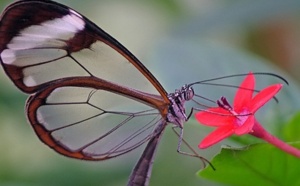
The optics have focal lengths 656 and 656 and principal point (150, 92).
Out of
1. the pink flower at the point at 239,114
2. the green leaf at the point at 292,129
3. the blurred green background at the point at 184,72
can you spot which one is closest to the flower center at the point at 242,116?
the pink flower at the point at 239,114

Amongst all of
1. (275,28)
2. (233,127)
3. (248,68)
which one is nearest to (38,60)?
(233,127)

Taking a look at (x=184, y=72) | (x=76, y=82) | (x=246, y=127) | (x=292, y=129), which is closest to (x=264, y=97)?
(x=246, y=127)

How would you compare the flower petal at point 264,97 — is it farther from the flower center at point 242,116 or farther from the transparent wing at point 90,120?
the transparent wing at point 90,120

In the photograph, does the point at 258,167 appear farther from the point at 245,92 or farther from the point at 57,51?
the point at 57,51

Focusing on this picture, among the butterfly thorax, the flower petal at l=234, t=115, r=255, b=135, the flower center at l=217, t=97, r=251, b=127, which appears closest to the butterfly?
the butterfly thorax

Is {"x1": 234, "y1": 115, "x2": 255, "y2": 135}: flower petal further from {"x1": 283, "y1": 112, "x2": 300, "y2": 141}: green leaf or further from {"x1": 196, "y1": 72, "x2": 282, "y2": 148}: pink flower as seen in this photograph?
{"x1": 283, "y1": 112, "x2": 300, "y2": 141}: green leaf

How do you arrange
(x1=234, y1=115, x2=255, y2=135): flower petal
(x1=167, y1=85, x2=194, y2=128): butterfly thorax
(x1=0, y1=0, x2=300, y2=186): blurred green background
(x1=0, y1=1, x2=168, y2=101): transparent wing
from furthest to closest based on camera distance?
(x1=0, y1=0, x2=300, y2=186): blurred green background
(x1=167, y1=85, x2=194, y2=128): butterfly thorax
(x1=0, y1=1, x2=168, y2=101): transparent wing
(x1=234, y1=115, x2=255, y2=135): flower petal
